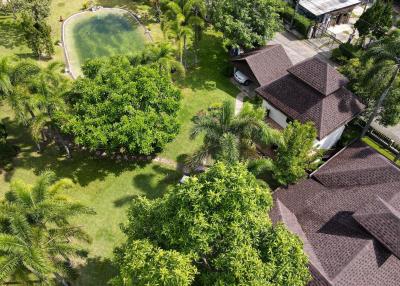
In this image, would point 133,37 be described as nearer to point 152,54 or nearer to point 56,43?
point 56,43

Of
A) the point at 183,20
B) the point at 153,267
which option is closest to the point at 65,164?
the point at 153,267

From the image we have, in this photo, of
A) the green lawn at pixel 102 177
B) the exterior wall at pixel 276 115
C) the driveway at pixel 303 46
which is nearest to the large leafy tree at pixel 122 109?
the green lawn at pixel 102 177

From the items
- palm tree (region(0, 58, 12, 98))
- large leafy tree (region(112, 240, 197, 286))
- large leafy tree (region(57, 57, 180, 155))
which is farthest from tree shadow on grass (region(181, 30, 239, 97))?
large leafy tree (region(112, 240, 197, 286))

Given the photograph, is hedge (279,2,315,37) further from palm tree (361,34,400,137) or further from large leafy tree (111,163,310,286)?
large leafy tree (111,163,310,286)

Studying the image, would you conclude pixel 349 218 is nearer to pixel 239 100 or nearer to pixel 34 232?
pixel 239 100

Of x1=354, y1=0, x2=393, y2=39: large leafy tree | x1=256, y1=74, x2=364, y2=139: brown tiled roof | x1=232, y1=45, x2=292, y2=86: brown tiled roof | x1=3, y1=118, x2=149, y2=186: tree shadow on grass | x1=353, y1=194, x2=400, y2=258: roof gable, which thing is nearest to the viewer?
x1=353, y1=194, x2=400, y2=258: roof gable
